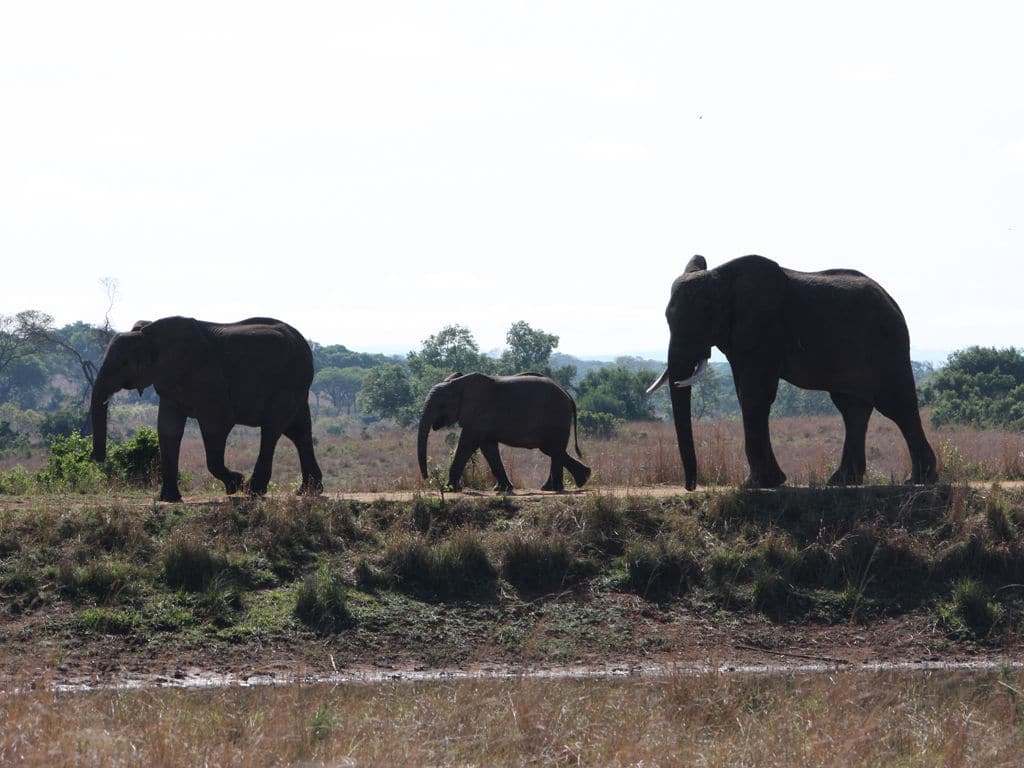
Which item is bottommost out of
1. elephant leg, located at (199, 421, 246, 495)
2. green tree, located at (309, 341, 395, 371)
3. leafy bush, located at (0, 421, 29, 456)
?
leafy bush, located at (0, 421, 29, 456)

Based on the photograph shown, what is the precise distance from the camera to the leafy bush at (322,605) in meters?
11.8

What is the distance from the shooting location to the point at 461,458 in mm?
16156

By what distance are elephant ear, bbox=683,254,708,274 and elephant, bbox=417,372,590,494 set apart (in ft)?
7.99

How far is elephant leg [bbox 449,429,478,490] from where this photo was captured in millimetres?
16000

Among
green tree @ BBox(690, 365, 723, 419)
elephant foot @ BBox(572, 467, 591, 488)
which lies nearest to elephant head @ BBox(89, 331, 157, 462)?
elephant foot @ BBox(572, 467, 591, 488)

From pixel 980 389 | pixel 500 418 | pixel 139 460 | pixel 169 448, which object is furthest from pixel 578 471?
pixel 980 389

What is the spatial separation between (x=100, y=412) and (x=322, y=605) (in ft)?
13.3

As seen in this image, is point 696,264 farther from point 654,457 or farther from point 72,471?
point 72,471

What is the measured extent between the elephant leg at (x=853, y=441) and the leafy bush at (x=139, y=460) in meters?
8.85

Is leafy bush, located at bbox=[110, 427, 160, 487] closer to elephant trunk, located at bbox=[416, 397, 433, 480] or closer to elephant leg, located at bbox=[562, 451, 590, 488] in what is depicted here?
elephant trunk, located at bbox=[416, 397, 433, 480]

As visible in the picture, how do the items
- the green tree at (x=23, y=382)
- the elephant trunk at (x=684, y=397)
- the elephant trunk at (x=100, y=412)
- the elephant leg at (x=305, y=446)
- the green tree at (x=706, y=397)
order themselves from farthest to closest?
1. the green tree at (x=23, y=382)
2. the green tree at (x=706, y=397)
3. the elephant leg at (x=305, y=446)
4. the elephant trunk at (x=684, y=397)
5. the elephant trunk at (x=100, y=412)

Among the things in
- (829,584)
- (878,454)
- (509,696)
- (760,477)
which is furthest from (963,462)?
(878,454)

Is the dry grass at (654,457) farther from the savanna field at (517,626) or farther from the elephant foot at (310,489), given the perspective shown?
the savanna field at (517,626)

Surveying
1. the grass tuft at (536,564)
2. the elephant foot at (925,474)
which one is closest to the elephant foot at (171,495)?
the grass tuft at (536,564)
